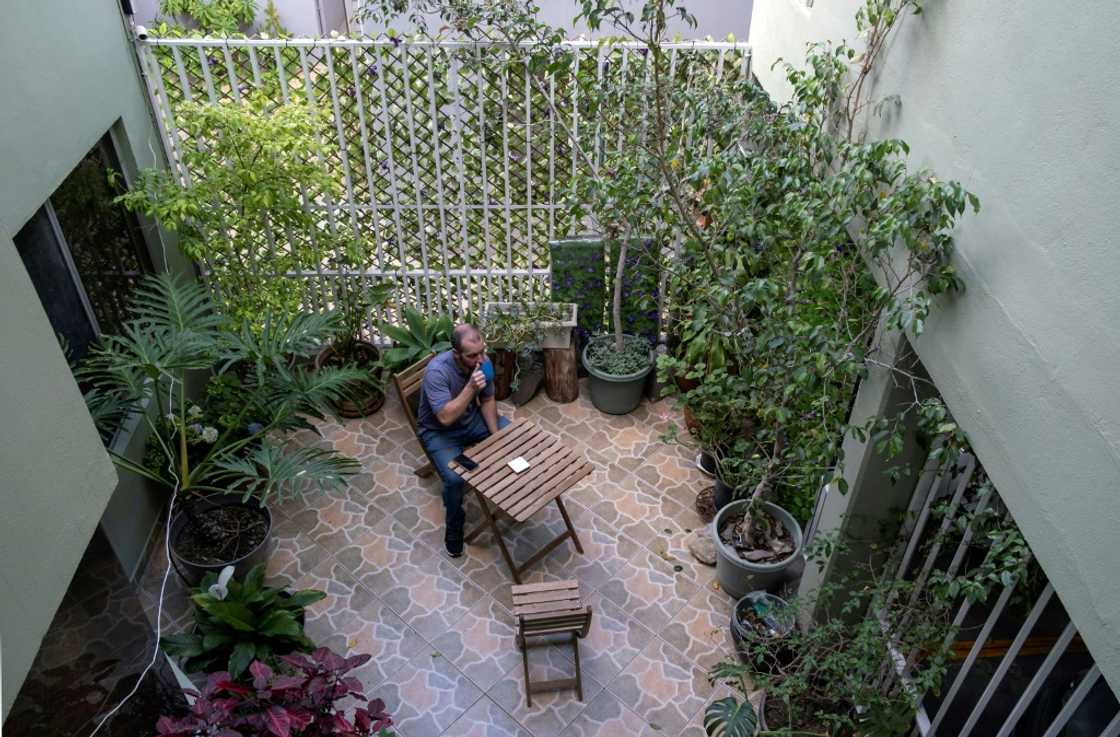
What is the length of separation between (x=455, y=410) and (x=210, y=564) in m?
1.94

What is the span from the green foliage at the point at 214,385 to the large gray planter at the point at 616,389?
223cm

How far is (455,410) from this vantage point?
584 cm

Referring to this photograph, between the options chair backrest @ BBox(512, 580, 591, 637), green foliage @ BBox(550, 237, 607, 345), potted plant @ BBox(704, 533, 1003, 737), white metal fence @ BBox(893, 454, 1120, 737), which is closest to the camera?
white metal fence @ BBox(893, 454, 1120, 737)

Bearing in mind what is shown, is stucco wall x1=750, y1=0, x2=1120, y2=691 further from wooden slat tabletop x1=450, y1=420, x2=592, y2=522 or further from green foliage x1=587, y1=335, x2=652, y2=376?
green foliage x1=587, y1=335, x2=652, y2=376

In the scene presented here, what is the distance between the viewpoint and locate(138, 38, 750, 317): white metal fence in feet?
21.4

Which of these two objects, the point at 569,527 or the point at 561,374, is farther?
the point at 561,374

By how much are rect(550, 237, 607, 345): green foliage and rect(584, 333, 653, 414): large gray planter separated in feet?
1.26

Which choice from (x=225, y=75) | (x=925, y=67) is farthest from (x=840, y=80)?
(x=225, y=75)

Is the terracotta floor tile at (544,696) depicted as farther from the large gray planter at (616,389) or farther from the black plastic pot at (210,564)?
the large gray planter at (616,389)

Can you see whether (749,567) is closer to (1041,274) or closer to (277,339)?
(1041,274)

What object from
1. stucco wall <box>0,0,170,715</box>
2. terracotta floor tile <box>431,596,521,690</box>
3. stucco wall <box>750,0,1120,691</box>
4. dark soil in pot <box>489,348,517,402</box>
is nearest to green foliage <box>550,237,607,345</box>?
dark soil in pot <box>489,348,517,402</box>

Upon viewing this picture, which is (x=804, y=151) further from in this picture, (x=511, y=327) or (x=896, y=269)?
(x=511, y=327)

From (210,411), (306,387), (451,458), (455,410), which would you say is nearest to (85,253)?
(210,411)

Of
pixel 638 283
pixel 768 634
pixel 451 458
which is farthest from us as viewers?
pixel 638 283
